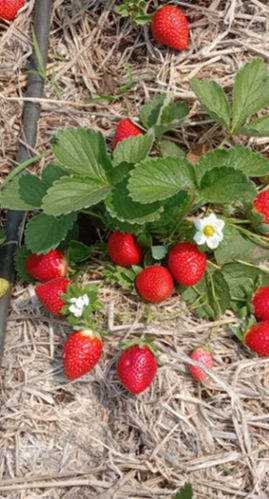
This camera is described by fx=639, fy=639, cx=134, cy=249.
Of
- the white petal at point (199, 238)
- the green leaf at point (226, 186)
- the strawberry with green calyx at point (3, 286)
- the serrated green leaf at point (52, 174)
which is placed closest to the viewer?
the green leaf at point (226, 186)

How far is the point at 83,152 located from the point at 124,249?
0.25 metres

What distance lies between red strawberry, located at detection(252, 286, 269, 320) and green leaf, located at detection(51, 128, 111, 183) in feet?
1.51

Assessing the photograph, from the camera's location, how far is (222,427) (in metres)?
1.51

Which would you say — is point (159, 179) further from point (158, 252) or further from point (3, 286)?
point (3, 286)

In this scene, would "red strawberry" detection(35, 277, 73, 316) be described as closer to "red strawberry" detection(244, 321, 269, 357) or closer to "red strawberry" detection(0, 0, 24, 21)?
"red strawberry" detection(244, 321, 269, 357)

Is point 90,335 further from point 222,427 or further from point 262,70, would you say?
point 262,70

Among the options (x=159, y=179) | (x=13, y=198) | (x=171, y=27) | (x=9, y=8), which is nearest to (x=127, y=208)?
(x=159, y=179)

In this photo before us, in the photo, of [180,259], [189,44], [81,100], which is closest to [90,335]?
[180,259]

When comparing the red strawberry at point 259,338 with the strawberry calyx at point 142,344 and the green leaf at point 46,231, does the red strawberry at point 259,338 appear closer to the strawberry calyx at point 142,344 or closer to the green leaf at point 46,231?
the strawberry calyx at point 142,344

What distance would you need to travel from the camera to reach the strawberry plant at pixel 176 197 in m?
1.39

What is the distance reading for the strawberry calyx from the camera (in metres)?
1.48

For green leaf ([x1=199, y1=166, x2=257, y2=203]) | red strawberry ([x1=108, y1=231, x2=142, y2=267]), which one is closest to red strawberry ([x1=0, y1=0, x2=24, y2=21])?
red strawberry ([x1=108, y1=231, x2=142, y2=267])

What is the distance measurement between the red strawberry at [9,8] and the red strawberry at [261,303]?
1088 millimetres

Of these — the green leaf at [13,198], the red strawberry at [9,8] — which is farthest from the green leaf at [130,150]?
the red strawberry at [9,8]
